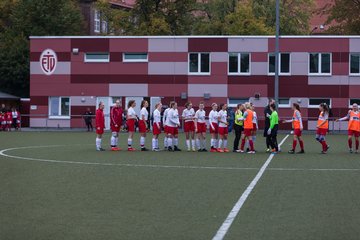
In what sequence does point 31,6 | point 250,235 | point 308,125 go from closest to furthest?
point 250,235 < point 308,125 < point 31,6

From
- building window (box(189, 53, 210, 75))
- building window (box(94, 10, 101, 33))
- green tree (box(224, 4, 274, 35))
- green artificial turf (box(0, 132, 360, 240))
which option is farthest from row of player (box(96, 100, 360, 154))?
building window (box(94, 10, 101, 33))

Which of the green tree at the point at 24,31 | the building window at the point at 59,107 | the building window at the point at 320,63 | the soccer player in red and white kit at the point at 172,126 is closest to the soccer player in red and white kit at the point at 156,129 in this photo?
the soccer player in red and white kit at the point at 172,126

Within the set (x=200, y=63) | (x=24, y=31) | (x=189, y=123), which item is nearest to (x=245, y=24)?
(x=200, y=63)

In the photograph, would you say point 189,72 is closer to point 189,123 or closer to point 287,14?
point 287,14

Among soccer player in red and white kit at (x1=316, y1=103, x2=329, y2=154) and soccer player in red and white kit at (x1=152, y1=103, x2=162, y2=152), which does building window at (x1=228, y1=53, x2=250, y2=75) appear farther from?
soccer player in red and white kit at (x1=316, y1=103, x2=329, y2=154)

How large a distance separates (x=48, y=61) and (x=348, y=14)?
90.6ft

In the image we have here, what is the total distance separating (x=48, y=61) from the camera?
1999 inches

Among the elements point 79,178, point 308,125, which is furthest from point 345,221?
point 308,125

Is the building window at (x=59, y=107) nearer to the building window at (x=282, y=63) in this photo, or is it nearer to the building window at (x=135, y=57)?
the building window at (x=135, y=57)

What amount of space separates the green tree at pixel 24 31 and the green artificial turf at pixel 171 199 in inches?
1797

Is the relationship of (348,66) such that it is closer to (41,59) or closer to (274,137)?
(41,59)

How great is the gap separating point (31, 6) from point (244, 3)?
20661 millimetres

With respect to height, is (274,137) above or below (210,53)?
below

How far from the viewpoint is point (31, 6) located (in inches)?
2581
